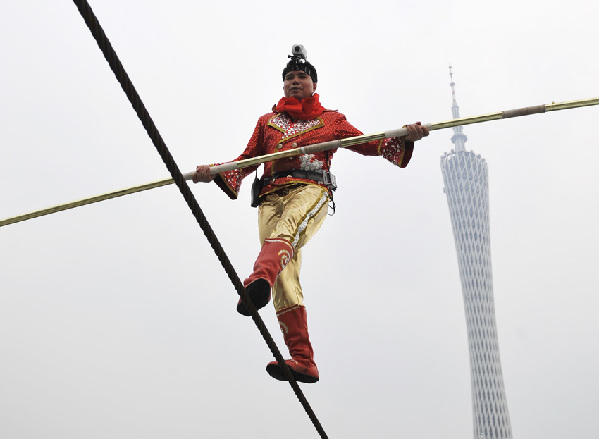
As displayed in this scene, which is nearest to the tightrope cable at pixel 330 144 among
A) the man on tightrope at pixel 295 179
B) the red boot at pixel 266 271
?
the man on tightrope at pixel 295 179

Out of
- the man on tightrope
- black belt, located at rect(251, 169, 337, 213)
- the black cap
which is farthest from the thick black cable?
the black cap

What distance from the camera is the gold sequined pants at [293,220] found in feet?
16.3

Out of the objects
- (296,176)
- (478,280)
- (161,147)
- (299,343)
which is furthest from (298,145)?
(478,280)

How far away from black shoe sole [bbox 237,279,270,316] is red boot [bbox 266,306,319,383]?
2.81 ft

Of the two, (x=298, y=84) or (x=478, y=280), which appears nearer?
(x=298, y=84)

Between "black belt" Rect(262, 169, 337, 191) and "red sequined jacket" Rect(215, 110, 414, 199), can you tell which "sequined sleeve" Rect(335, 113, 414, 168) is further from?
"black belt" Rect(262, 169, 337, 191)

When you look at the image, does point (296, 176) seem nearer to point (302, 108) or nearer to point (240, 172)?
point (240, 172)

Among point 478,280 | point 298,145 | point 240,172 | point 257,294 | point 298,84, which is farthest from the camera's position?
point 478,280

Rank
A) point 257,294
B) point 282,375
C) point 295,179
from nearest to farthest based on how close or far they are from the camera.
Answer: point 257,294, point 282,375, point 295,179

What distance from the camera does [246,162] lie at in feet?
14.2

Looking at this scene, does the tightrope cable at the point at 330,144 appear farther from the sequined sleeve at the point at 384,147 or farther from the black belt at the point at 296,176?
the black belt at the point at 296,176

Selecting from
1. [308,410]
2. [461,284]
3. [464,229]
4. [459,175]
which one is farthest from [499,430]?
[308,410]

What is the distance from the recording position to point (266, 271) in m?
4.41

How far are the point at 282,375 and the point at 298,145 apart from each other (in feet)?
5.58
